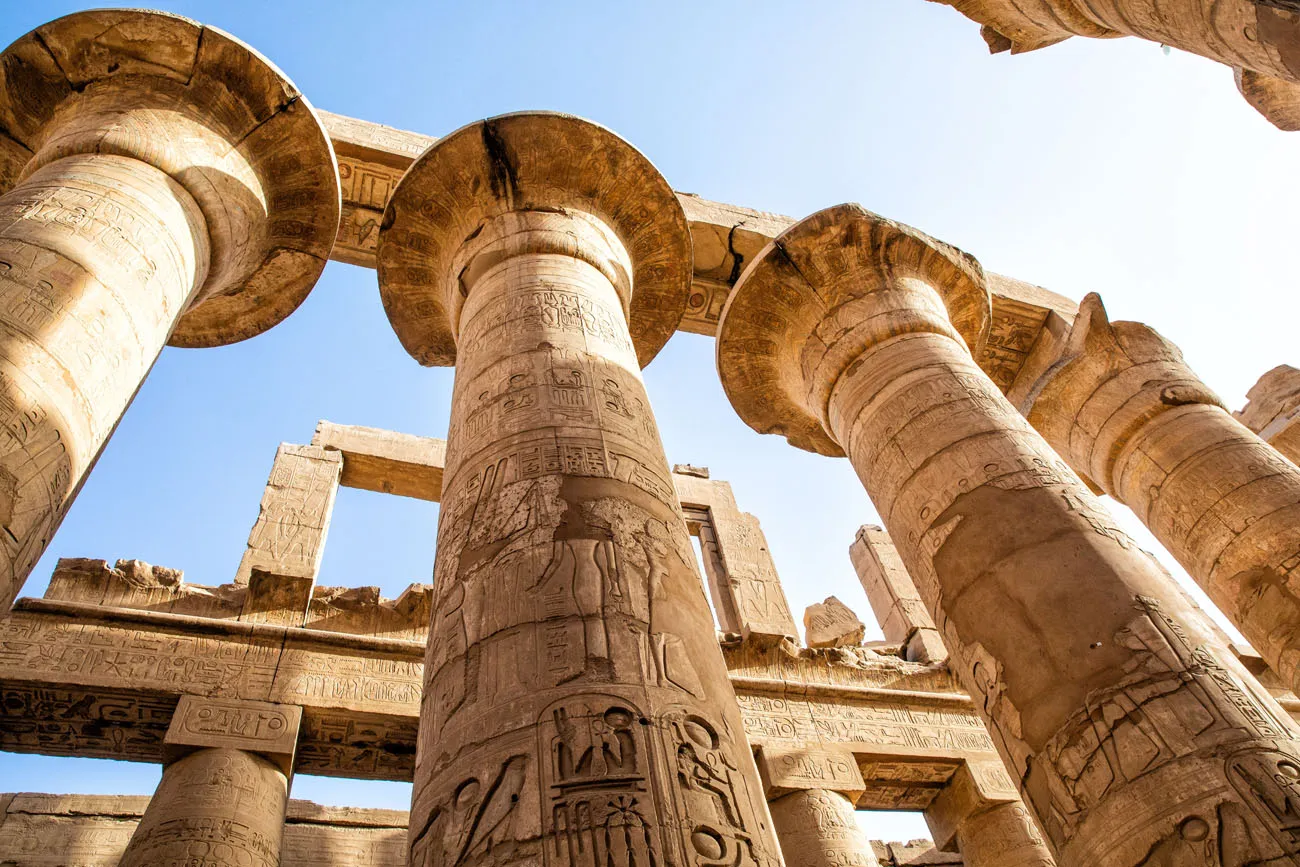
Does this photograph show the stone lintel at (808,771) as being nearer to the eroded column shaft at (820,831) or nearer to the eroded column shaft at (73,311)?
the eroded column shaft at (820,831)

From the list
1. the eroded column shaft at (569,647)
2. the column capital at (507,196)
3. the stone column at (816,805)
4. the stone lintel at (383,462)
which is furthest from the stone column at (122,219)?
the stone column at (816,805)

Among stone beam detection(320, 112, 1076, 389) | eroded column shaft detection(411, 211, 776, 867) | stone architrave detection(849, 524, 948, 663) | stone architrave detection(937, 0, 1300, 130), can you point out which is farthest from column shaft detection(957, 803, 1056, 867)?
stone architrave detection(937, 0, 1300, 130)

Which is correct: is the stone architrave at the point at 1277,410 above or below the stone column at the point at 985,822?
above

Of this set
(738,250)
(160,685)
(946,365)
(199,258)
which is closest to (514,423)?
(199,258)

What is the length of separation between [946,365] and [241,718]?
513 cm

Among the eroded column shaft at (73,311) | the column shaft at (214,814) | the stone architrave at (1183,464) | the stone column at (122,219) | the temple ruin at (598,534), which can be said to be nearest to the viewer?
the temple ruin at (598,534)

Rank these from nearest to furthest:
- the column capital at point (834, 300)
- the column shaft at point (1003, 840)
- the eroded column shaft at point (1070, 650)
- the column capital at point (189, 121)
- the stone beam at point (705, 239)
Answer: the eroded column shaft at point (1070, 650), the column capital at point (189, 121), the column shaft at point (1003, 840), the column capital at point (834, 300), the stone beam at point (705, 239)

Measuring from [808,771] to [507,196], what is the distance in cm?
470

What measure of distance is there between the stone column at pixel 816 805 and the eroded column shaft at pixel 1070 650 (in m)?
2.21

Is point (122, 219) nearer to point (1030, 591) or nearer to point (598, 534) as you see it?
point (598, 534)

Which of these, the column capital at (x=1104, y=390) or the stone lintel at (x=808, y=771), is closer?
the stone lintel at (x=808, y=771)

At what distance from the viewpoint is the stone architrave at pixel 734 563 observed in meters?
8.79

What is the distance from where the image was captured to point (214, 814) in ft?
16.6

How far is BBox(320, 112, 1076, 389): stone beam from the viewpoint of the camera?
7969 millimetres
